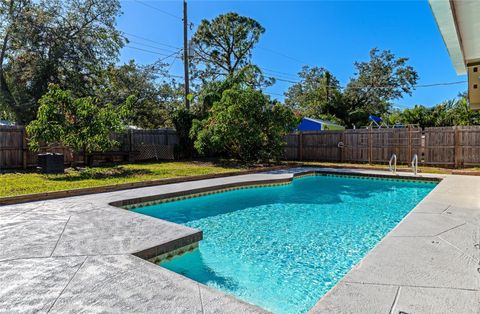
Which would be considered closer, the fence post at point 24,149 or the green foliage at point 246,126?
the fence post at point 24,149

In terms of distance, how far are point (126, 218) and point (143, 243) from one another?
1.39 meters

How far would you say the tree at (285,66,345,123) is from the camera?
26406 mm

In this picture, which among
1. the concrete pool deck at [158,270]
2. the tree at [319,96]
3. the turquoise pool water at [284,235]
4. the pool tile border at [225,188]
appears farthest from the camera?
the tree at [319,96]

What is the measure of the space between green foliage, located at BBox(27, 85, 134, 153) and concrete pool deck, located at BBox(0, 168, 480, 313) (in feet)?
16.8

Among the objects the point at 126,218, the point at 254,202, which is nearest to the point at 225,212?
the point at 254,202

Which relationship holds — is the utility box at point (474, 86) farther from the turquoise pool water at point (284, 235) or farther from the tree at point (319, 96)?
the tree at point (319, 96)

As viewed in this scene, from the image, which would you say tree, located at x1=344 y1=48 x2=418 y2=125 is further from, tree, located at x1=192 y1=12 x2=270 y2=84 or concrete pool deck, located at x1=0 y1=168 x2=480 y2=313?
concrete pool deck, located at x1=0 y1=168 x2=480 y2=313

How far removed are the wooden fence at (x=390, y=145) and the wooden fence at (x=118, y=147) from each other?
6655 mm

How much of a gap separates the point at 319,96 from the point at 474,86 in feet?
78.3

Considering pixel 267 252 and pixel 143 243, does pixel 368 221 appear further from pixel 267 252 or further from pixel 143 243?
pixel 143 243

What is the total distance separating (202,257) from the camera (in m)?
4.09

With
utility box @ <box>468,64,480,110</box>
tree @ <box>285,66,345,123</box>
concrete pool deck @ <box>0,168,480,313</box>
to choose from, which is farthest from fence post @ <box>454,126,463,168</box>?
tree @ <box>285,66,345,123</box>

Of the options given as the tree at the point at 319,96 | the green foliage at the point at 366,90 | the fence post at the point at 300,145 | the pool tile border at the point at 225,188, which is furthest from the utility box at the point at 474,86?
the green foliage at the point at 366,90

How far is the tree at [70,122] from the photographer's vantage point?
9.17 m
